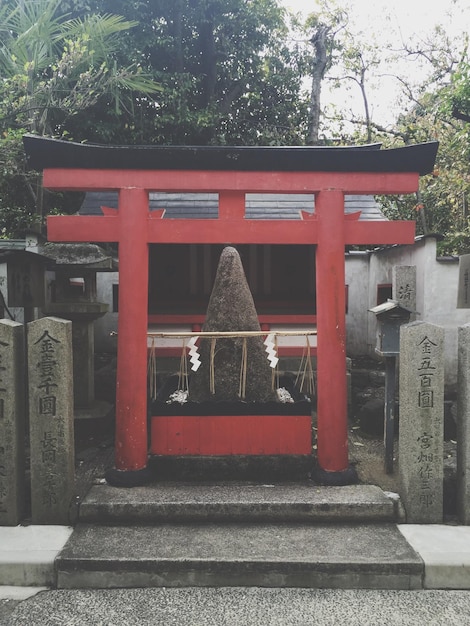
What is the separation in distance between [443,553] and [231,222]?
12.4 feet

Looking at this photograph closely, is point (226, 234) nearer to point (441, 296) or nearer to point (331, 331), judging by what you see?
point (331, 331)

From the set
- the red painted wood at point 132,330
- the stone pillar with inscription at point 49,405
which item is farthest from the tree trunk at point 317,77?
the stone pillar with inscription at point 49,405

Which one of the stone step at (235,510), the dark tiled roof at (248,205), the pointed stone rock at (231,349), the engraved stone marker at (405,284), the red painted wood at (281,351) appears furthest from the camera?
the dark tiled roof at (248,205)

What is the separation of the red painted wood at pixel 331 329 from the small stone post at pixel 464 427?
1171mm

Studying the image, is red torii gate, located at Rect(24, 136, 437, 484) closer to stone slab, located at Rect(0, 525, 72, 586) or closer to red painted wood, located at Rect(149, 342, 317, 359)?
stone slab, located at Rect(0, 525, 72, 586)

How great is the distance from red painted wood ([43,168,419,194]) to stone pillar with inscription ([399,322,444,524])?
1.73m

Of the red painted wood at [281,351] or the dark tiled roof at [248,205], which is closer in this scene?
the red painted wood at [281,351]

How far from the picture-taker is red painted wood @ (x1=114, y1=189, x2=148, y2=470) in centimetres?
475

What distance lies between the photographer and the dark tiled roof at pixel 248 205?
10.5 metres

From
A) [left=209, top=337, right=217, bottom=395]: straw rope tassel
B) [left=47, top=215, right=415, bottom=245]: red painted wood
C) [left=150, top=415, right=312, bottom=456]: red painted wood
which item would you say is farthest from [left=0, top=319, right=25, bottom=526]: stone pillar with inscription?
[left=209, top=337, right=217, bottom=395]: straw rope tassel

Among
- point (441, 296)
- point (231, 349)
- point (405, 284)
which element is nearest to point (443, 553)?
point (231, 349)

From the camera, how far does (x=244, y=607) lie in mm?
3330

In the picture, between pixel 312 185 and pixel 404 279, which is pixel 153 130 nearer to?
pixel 404 279

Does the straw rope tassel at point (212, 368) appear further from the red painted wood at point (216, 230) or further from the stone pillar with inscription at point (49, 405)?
the stone pillar with inscription at point (49, 405)
